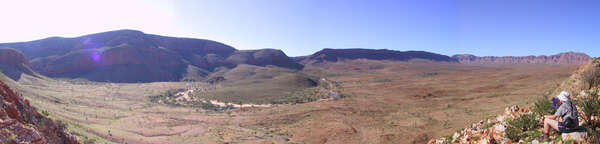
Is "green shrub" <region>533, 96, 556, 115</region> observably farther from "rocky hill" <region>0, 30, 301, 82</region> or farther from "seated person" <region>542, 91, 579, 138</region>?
"rocky hill" <region>0, 30, 301, 82</region>

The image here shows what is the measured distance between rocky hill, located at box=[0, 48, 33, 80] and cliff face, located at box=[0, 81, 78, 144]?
61.8 metres

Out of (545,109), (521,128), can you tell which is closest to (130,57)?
(521,128)

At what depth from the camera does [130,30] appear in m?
119

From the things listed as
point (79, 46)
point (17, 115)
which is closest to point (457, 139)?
point (17, 115)

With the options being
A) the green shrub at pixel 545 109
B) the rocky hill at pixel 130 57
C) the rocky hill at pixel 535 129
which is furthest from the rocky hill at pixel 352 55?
the green shrub at pixel 545 109

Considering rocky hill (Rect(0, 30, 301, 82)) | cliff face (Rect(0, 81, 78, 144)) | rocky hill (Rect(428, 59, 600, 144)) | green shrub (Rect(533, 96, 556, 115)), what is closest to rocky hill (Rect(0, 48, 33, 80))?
rocky hill (Rect(0, 30, 301, 82))

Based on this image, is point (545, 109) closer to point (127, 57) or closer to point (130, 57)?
point (127, 57)

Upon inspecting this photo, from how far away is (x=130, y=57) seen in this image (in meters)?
94.9

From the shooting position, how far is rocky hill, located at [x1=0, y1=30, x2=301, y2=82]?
8431 centimetres

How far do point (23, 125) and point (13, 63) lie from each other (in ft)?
243

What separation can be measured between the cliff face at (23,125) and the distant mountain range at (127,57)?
61490mm

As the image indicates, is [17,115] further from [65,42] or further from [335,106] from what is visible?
[65,42]

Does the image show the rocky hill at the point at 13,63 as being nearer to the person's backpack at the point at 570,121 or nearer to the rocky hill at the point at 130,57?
the rocky hill at the point at 130,57

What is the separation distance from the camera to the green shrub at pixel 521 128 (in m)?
6.64
